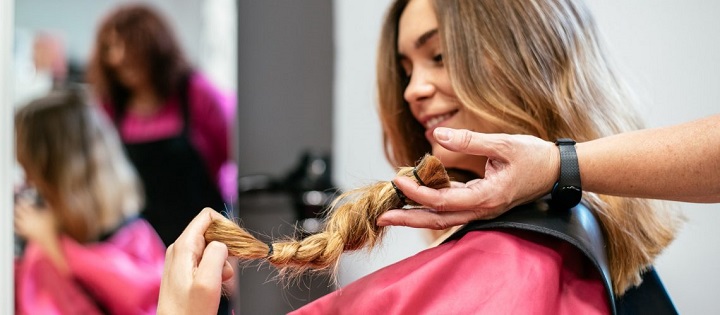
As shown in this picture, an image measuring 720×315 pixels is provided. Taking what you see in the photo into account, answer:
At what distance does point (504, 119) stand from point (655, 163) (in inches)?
12.5

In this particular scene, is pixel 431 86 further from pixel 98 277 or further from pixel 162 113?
pixel 98 277

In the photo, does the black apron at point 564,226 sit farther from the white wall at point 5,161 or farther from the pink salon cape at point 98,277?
the pink salon cape at point 98,277

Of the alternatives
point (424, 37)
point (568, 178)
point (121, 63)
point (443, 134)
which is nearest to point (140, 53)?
point (121, 63)

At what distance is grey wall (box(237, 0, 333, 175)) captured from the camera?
96.5 inches

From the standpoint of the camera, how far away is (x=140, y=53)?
2.13 m

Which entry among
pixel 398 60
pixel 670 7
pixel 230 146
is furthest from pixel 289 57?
pixel 670 7

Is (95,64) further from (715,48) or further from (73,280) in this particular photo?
(715,48)

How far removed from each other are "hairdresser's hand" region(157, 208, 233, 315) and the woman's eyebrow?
0.62 meters

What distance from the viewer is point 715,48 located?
6.38ft

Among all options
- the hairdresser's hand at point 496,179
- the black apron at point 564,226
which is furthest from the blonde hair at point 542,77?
the hairdresser's hand at point 496,179

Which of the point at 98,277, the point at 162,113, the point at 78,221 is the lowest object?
the point at 98,277

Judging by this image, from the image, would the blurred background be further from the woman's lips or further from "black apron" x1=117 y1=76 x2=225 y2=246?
the woman's lips

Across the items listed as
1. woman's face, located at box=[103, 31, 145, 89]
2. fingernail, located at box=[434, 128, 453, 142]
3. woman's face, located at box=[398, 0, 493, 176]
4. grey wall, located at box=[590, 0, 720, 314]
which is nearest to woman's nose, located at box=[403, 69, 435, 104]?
woman's face, located at box=[398, 0, 493, 176]

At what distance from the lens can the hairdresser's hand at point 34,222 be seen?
6.46 ft
